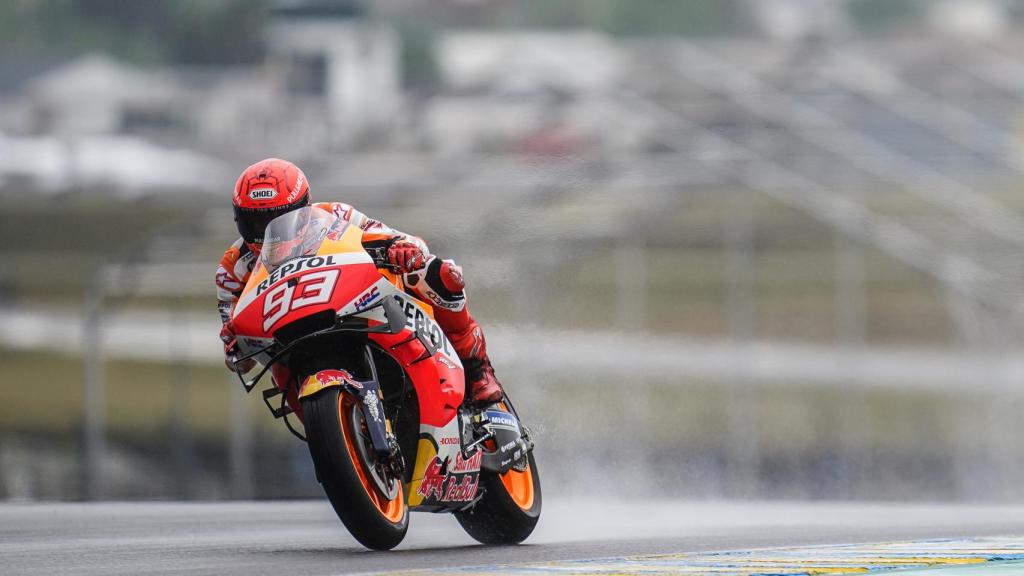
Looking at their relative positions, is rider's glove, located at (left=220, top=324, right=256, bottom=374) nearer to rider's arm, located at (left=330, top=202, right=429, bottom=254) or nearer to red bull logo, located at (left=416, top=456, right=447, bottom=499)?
rider's arm, located at (left=330, top=202, right=429, bottom=254)

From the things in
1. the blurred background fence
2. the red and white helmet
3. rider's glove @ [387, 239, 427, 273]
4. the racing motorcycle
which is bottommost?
the blurred background fence

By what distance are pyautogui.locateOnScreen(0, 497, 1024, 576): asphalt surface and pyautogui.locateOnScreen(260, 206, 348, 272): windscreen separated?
1002mm

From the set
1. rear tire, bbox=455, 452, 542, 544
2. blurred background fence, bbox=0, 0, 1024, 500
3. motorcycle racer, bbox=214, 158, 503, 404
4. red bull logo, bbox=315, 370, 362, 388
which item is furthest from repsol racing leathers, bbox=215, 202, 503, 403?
Answer: blurred background fence, bbox=0, 0, 1024, 500

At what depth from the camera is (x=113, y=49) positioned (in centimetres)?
5128

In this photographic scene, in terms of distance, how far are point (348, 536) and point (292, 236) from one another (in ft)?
6.23

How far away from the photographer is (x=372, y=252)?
652 cm

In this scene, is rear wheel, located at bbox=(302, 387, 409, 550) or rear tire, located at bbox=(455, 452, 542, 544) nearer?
rear wheel, located at bbox=(302, 387, 409, 550)

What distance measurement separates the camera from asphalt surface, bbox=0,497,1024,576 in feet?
19.9

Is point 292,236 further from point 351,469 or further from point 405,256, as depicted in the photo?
point 351,469

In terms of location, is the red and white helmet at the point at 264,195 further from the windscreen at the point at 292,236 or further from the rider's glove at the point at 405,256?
the rider's glove at the point at 405,256

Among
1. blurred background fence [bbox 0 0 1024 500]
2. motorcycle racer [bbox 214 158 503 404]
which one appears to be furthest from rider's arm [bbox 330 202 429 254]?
blurred background fence [bbox 0 0 1024 500]

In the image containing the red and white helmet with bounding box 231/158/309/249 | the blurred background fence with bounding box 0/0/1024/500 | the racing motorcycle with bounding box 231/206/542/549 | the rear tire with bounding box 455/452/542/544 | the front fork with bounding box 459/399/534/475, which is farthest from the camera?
the blurred background fence with bounding box 0/0/1024/500

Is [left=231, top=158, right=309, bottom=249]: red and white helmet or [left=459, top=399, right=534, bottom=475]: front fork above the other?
[left=231, top=158, right=309, bottom=249]: red and white helmet

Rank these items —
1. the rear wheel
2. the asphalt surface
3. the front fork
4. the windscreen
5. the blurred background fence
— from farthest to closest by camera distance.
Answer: the blurred background fence < the front fork < the windscreen < the asphalt surface < the rear wheel
